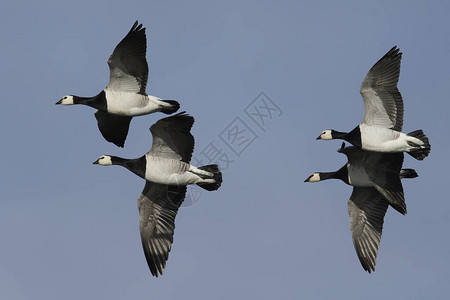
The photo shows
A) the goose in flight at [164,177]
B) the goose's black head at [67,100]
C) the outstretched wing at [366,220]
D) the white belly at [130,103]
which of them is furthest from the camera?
the goose's black head at [67,100]

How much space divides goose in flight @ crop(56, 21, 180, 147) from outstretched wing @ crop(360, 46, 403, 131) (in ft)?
15.6

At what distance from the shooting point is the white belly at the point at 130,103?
2534cm

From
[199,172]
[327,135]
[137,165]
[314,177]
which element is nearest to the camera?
[137,165]

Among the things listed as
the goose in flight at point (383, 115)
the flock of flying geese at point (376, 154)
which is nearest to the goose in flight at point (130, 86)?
the flock of flying geese at point (376, 154)

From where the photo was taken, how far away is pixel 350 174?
25672mm

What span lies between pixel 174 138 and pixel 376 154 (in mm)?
5267

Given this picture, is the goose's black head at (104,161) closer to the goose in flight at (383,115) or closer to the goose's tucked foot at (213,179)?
the goose's tucked foot at (213,179)

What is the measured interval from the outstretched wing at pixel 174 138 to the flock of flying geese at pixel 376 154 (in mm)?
3965

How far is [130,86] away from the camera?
25438 millimetres

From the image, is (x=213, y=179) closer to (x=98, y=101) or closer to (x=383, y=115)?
(x=98, y=101)

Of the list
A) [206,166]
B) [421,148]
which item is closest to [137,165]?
[206,166]

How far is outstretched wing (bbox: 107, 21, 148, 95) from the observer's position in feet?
82.0

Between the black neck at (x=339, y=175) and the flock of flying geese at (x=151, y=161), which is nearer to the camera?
the flock of flying geese at (x=151, y=161)

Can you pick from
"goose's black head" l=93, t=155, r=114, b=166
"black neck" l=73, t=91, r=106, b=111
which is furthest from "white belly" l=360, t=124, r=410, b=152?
"black neck" l=73, t=91, r=106, b=111
